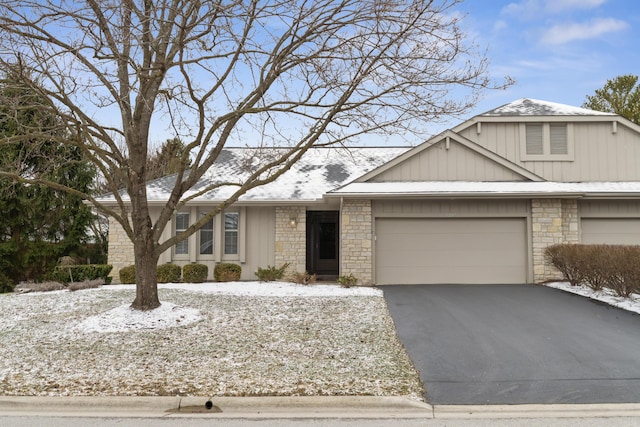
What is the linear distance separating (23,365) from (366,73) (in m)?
6.75

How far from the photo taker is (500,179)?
1284cm

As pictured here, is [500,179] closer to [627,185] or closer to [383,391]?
[627,185]

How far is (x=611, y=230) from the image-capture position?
12.8 meters

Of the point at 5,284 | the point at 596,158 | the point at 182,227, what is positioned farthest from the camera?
the point at 5,284

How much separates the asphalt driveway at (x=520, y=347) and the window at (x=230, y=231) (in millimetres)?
5603

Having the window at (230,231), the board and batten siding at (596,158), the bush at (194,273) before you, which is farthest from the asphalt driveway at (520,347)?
the bush at (194,273)

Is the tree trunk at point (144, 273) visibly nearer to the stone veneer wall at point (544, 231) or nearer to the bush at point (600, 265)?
the bush at point (600, 265)

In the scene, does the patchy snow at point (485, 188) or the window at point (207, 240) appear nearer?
the patchy snow at point (485, 188)

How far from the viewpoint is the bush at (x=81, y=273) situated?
13.1 metres

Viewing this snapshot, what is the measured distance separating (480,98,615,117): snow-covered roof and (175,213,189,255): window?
32.0 feet

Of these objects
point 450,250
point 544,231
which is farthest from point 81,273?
point 544,231

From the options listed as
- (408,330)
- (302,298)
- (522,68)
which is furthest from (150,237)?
(522,68)

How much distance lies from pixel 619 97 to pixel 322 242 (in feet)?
78.7

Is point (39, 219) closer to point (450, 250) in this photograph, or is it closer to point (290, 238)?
point (290, 238)
